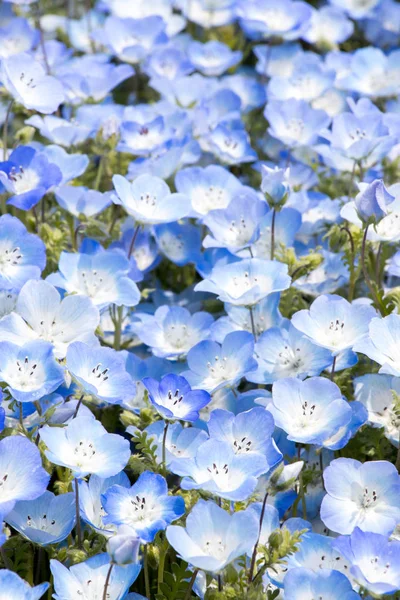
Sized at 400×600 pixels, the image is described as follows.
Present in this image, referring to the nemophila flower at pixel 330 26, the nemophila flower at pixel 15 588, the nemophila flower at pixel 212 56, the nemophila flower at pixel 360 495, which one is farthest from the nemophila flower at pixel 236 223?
the nemophila flower at pixel 330 26

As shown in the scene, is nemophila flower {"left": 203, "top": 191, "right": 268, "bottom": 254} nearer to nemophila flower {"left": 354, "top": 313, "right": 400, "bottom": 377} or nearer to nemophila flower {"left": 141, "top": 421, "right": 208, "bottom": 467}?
nemophila flower {"left": 354, "top": 313, "right": 400, "bottom": 377}

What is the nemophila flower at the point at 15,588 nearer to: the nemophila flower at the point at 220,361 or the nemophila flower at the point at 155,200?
the nemophila flower at the point at 220,361

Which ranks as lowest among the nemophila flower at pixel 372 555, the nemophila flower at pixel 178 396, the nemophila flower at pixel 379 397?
the nemophila flower at pixel 379 397

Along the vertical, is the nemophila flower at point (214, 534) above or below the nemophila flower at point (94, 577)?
above

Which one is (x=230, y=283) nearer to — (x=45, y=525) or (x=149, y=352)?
(x=149, y=352)

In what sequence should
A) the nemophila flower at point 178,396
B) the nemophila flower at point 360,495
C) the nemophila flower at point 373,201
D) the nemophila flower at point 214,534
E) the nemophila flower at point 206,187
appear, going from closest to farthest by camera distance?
the nemophila flower at point 214,534 → the nemophila flower at point 360,495 → the nemophila flower at point 178,396 → the nemophila flower at point 373,201 → the nemophila flower at point 206,187

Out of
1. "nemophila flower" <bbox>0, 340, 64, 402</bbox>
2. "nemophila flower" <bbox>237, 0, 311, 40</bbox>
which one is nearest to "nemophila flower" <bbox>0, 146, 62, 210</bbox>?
"nemophila flower" <bbox>0, 340, 64, 402</bbox>

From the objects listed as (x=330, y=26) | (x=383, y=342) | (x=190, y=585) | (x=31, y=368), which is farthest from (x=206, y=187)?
(x=330, y=26)
